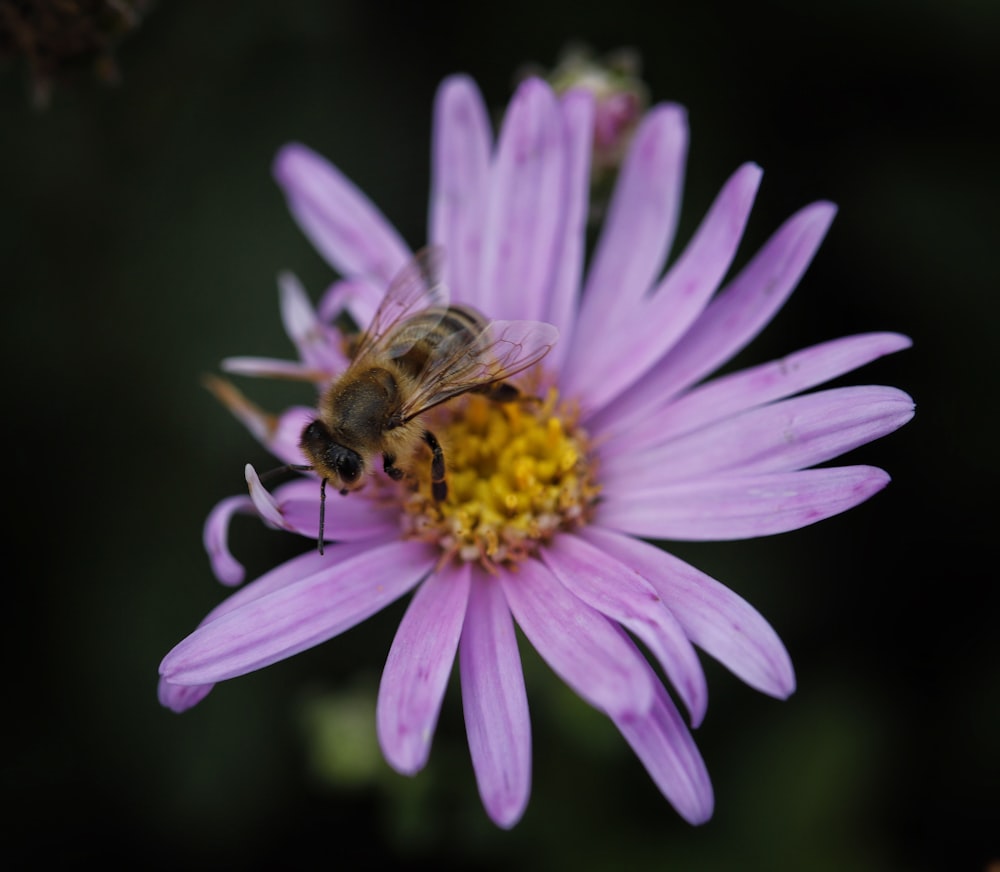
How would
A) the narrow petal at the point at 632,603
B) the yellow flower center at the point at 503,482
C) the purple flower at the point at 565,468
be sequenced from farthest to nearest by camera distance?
the yellow flower center at the point at 503,482, the purple flower at the point at 565,468, the narrow petal at the point at 632,603

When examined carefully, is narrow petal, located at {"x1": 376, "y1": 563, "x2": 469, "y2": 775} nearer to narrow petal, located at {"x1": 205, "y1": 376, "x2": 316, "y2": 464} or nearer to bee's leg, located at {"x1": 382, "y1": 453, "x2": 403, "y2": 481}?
bee's leg, located at {"x1": 382, "y1": 453, "x2": 403, "y2": 481}

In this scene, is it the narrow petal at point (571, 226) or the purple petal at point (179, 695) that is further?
the narrow petal at point (571, 226)

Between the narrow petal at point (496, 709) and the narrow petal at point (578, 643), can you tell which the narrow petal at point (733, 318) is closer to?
the narrow petal at point (578, 643)

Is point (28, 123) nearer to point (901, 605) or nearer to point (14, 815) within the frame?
point (14, 815)

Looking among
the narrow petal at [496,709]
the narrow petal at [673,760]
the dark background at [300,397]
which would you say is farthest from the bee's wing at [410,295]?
the narrow petal at [673,760]

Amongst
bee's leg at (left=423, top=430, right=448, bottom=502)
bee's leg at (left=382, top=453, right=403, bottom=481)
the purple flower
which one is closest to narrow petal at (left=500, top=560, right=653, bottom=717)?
the purple flower

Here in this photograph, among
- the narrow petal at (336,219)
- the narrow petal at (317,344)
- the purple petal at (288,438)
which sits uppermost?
the narrow petal at (336,219)

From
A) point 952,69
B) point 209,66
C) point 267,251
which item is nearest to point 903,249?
point 952,69
